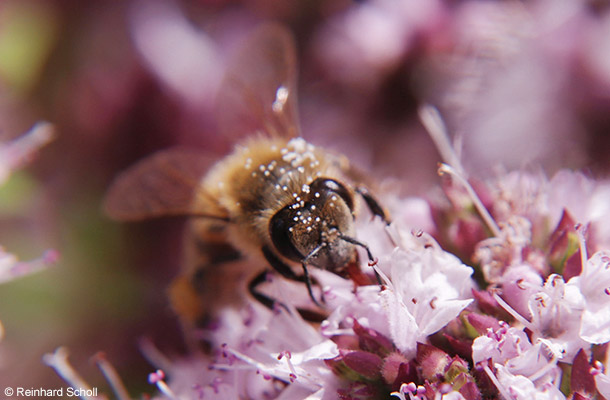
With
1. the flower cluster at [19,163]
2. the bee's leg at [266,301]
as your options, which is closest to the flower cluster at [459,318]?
the bee's leg at [266,301]

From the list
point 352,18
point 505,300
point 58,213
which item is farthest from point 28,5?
point 505,300

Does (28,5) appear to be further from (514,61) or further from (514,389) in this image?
(514,389)

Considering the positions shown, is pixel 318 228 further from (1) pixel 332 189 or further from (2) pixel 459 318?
(2) pixel 459 318

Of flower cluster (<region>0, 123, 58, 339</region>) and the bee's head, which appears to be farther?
flower cluster (<region>0, 123, 58, 339</region>)

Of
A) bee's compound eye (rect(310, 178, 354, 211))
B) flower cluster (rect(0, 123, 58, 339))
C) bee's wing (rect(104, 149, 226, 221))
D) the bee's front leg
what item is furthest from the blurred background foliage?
bee's compound eye (rect(310, 178, 354, 211))

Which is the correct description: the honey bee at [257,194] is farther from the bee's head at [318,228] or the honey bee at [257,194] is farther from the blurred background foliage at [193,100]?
the blurred background foliage at [193,100]

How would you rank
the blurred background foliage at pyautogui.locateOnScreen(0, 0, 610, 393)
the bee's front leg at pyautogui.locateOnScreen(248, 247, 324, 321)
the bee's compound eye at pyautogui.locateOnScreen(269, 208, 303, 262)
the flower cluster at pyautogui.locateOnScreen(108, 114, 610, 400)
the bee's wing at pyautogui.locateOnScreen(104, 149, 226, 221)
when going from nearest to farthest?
the flower cluster at pyautogui.locateOnScreen(108, 114, 610, 400), the bee's compound eye at pyautogui.locateOnScreen(269, 208, 303, 262), the bee's front leg at pyautogui.locateOnScreen(248, 247, 324, 321), the bee's wing at pyautogui.locateOnScreen(104, 149, 226, 221), the blurred background foliage at pyautogui.locateOnScreen(0, 0, 610, 393)

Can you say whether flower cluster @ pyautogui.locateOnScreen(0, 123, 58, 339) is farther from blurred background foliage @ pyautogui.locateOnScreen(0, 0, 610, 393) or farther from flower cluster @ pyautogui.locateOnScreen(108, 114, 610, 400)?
flower cluster @ pyautogui.locateOnScreen(108, 114, 610, 400)
